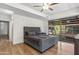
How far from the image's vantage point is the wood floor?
75.0 inches

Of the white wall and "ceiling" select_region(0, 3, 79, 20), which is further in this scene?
the white wall

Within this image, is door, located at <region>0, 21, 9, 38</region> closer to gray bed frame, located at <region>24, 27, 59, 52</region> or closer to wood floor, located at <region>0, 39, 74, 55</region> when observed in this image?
wood floor, located at <region>0, 39, 74, 55</region>

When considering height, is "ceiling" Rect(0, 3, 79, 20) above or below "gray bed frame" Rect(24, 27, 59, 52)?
above

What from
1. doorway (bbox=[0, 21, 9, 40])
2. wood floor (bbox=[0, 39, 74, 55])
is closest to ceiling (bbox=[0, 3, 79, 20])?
doorway (bbox=[0, 21, 9, 40])

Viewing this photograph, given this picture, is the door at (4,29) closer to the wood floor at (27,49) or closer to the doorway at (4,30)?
the doorway at (4,30)

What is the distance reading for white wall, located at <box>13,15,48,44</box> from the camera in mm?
1973

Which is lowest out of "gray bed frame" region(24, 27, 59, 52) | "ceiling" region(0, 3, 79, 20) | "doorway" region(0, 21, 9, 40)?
"gray bed frame" region(24, 27, 59, 52)

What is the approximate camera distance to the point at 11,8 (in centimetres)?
189

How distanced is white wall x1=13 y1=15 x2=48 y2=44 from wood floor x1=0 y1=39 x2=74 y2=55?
142 millimetres

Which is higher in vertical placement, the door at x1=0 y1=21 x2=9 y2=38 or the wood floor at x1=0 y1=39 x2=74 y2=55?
the door at x1=0 y1=21 x2=9 y2=38

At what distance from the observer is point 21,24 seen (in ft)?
6.58

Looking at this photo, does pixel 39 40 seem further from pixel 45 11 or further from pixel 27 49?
pixel 45 11

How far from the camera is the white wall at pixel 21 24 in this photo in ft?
6.47

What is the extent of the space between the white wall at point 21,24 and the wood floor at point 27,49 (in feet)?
0.47
